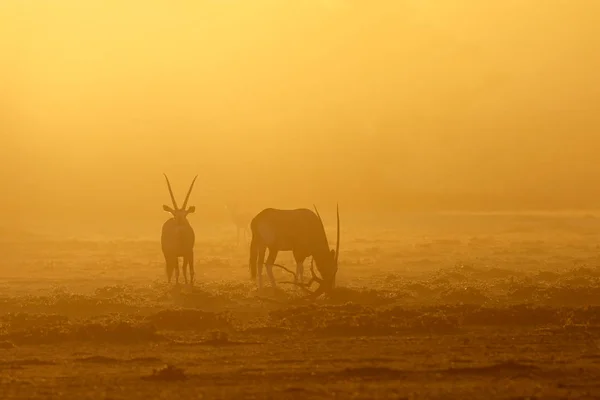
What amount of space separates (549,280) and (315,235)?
266 inches

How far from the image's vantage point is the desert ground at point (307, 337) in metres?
11.3

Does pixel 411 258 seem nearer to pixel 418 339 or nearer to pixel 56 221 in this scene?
pixel 418 339

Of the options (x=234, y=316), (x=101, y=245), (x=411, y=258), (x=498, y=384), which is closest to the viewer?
(x=498, y=384)

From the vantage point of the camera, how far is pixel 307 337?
50.4 ft

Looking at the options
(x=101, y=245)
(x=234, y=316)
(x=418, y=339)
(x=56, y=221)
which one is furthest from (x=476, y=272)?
(x=56, y=221)

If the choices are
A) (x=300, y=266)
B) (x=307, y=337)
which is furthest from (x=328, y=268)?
(x=307, y=337)

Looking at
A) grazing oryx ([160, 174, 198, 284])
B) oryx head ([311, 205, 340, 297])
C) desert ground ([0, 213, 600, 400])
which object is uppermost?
grazing oryx ([160, 174, 198, 284])

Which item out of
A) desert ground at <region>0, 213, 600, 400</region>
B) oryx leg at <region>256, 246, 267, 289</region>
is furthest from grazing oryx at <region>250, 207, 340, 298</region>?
desert ground at <region>0, 213, 600, 400</region>

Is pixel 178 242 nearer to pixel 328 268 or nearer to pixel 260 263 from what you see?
pixel 260 263

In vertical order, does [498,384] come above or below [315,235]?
below

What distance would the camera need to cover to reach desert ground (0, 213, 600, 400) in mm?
11344

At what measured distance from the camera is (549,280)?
25.9 m

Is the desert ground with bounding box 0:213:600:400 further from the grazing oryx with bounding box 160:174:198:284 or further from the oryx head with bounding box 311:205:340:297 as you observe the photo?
the grazing oryx with bounding box 160:174:198:284

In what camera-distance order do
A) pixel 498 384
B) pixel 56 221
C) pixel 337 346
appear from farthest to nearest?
1. pixel 56 221
2. pixel 337 346
3. pixel 498 384
